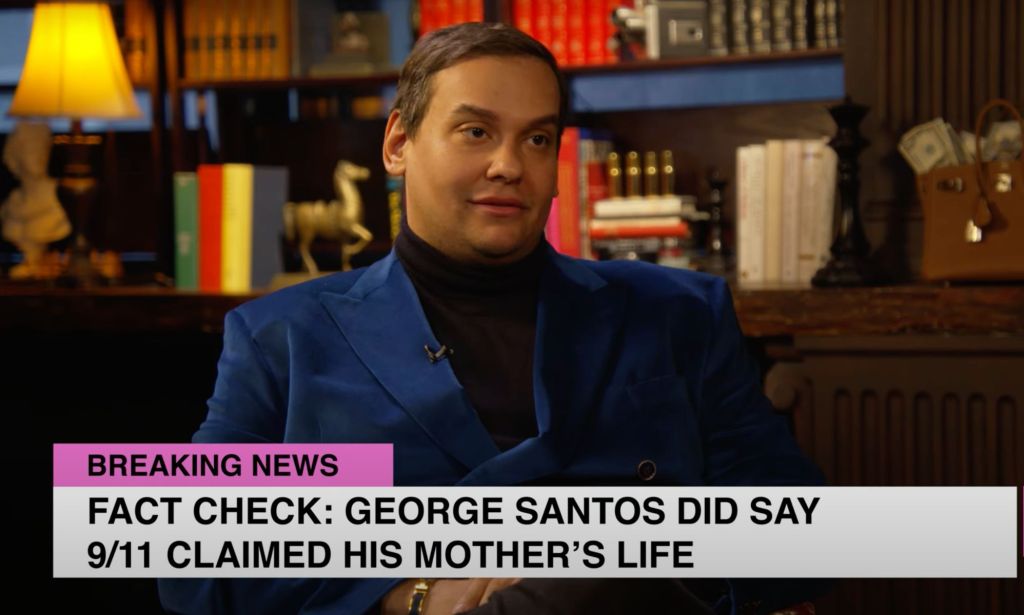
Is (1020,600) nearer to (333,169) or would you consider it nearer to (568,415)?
(568,415)

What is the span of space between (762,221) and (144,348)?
43.3 inches

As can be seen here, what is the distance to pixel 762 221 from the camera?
2.25 m

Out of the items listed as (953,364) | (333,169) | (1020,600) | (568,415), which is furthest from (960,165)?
(333,169)

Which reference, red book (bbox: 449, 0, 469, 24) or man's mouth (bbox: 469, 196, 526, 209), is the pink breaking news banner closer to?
man's mouth (bbox: 469, 196, 526, 209)

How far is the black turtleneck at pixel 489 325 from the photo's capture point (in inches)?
45.6

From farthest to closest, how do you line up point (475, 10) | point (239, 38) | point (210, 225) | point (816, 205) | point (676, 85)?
point (676, 85) → point (239, 38) → point (475, 10) → point (210, 225) → point (816, 205)

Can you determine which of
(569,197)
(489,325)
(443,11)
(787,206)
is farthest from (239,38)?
(489,325)

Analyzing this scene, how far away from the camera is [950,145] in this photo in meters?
1.99

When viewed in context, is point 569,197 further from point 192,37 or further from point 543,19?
point 192,37

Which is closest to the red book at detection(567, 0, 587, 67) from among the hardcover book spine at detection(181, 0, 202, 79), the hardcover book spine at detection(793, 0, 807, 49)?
the hardcover book spine at detection(793, 0, 807, 49)

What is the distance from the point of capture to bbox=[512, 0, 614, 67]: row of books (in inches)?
112

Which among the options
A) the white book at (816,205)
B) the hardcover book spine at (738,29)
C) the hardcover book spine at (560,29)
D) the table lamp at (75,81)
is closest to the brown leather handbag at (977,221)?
the white book at (816,205)

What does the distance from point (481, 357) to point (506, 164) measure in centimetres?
17

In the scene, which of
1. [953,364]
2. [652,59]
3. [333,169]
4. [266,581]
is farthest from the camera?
[333,169]
